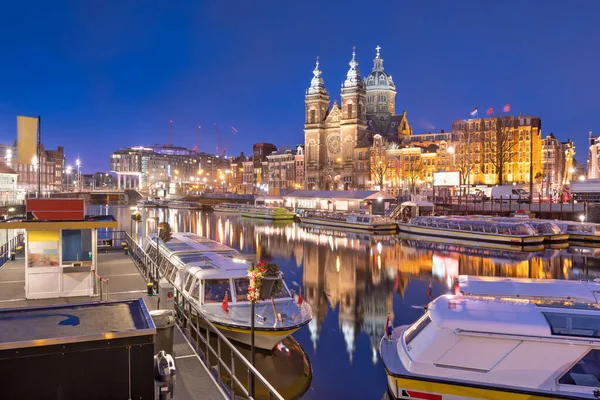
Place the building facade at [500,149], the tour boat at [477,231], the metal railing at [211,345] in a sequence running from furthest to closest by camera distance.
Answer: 1. the building facade at [500,149]
2. the tour boat at [477,231]
3. the metal railing at [211,345]

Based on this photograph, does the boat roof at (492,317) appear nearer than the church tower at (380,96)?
Yes

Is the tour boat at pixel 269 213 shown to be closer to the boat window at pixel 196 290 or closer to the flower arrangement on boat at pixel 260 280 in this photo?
the boat window at pixel 196 290

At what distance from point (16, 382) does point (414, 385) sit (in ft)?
31.8

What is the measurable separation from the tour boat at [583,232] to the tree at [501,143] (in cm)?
4432

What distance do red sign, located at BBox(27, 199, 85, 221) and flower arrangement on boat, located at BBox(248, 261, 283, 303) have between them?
302 inches

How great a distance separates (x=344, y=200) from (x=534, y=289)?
77.5 metres

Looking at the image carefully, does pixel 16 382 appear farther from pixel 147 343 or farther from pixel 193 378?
pixel 193 378

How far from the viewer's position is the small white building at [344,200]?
8831 centimetres

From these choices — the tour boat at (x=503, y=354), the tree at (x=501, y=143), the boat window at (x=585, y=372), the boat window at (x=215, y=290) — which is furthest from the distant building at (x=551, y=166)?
the boat window at (x=585, y=372)

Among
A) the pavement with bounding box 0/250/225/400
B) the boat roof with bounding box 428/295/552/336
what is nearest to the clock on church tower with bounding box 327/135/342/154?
the pavement with bounding box 0/250/225/400

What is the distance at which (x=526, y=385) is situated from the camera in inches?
468

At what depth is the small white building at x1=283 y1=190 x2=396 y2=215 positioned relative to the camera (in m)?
88.3

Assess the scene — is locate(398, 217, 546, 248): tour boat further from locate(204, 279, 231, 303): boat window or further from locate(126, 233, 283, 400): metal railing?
locate(204, 279, 231, 303): boat window

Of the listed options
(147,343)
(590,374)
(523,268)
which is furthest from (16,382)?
(523,268)
